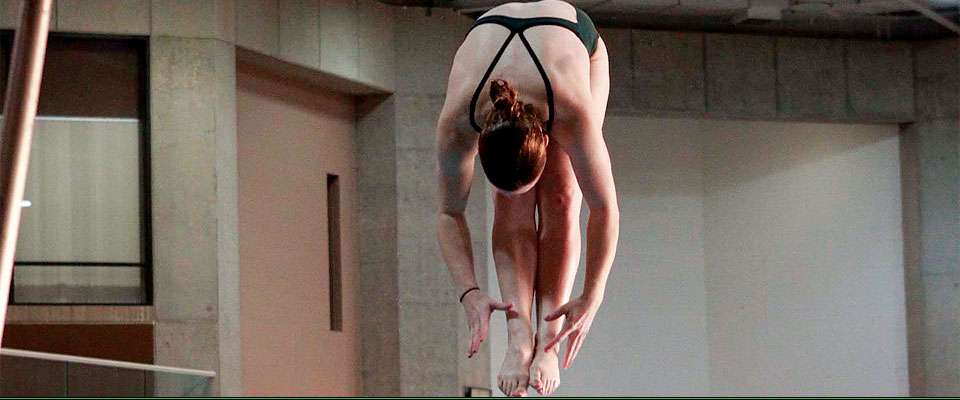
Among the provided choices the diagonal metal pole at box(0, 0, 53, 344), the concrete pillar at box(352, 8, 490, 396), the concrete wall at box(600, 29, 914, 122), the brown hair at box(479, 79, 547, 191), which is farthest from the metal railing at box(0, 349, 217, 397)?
the concrete wall at box(600, 29, 914, 122)

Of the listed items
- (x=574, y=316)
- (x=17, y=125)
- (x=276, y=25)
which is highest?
(x=276, y=25)

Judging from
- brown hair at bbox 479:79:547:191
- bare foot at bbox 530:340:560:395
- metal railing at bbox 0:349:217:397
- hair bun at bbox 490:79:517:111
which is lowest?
metal railing at bbox 0:349:217:397

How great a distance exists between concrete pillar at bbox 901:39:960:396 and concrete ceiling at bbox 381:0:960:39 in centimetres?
49

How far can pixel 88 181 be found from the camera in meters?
11.1

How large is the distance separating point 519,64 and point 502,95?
0.23 m

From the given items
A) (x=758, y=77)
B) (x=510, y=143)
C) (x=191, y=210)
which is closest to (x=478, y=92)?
(x=510, y=143)

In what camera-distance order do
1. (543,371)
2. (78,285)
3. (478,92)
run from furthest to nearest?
(78,285) → (543,371) → (478,92)

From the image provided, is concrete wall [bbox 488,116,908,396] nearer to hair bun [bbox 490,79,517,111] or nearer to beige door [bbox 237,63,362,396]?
beige door [bbox 237,63,362,396]

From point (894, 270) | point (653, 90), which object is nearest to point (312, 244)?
point (653, 90)

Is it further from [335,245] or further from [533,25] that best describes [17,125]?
[335,245]

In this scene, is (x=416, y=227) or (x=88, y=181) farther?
(x=416, y=227)

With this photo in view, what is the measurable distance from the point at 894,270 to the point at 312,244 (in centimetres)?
691

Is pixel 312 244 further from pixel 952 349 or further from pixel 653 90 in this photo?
pixel 952 349

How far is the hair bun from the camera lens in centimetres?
388
